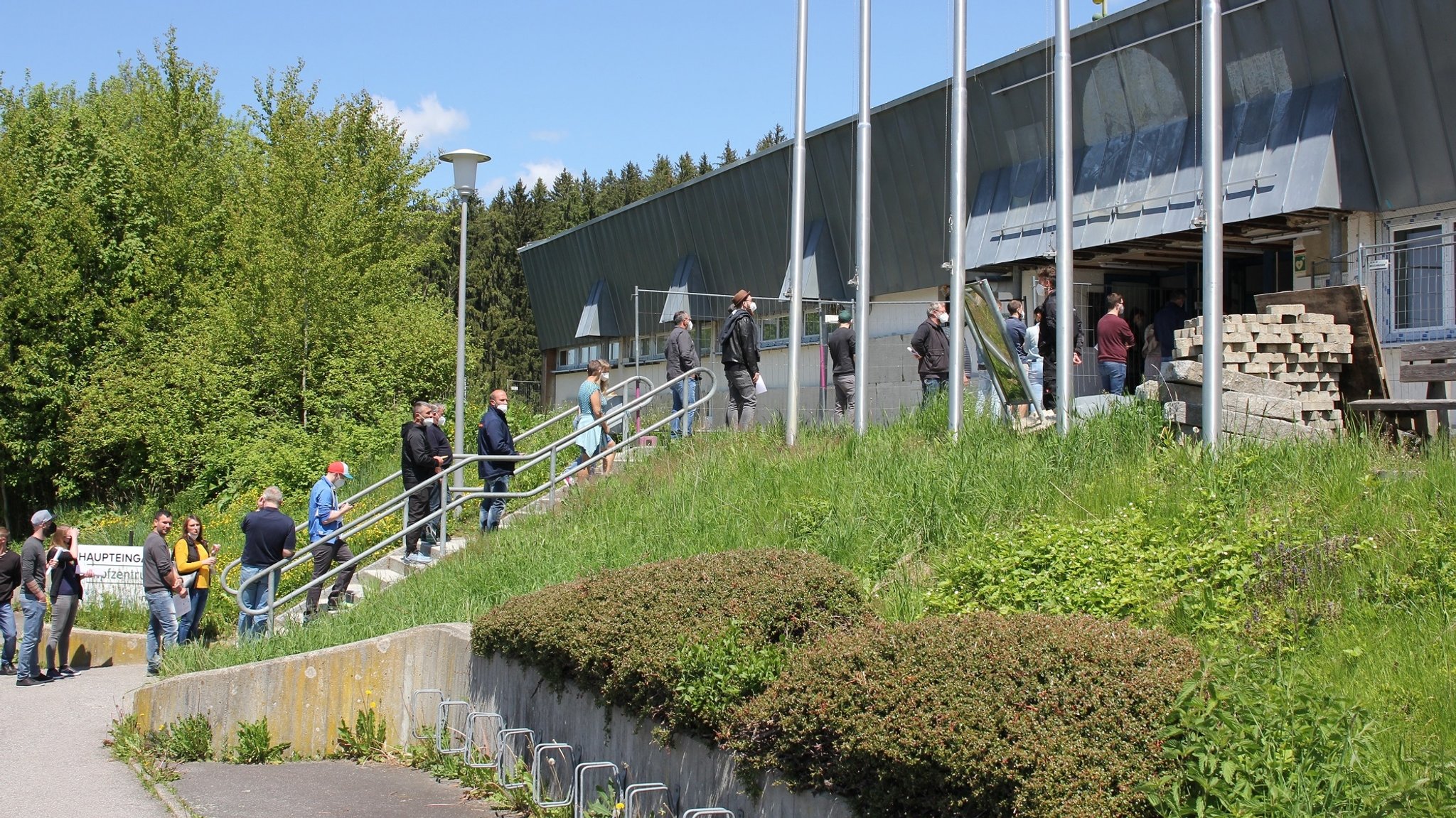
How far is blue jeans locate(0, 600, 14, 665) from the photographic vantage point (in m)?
15.2

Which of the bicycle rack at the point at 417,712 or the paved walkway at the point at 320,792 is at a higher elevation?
the bicycle rack at the point at 417,712

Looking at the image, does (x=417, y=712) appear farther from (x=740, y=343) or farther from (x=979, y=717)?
(x=740, y=343)

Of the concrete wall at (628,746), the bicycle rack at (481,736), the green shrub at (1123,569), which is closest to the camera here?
the concrete wall at (628,746)

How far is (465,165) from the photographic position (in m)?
14.8

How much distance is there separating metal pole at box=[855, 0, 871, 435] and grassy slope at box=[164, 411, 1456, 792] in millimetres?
547

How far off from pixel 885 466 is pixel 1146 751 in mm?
5731

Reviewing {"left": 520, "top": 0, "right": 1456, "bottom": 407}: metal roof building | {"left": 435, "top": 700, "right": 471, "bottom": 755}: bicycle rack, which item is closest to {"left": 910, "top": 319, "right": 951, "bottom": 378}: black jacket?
{"left": 520, "top": 0, "right": 1456, "bottom": 407}: metal roof building

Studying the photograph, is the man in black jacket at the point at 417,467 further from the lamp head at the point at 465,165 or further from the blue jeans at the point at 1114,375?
the blue jeans at the point at 1114,375

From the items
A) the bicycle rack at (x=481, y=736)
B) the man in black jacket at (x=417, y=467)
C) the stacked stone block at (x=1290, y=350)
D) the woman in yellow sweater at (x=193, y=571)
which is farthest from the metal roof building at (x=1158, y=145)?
the woman in yellow sweater at (x=193, y=571)

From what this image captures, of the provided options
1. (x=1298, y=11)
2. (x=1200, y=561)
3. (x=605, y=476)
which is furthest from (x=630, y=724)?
(x=1298, y=11)

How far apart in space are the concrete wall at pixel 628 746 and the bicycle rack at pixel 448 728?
199mm

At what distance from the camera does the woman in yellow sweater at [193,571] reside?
1412 cm

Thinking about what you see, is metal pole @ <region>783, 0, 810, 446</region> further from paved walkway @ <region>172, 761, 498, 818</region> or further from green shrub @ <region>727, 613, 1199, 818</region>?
green shrub @ <region>727, 613, 1199, 818</region>

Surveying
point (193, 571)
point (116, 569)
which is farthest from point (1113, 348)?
point (116, 569)
